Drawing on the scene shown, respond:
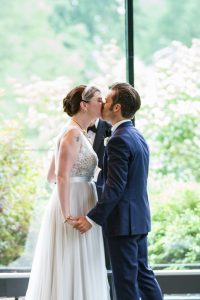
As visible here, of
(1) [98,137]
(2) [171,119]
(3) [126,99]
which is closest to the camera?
(3) [126,99]

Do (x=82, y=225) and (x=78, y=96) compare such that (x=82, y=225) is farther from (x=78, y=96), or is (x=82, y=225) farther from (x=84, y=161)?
(x=78, y=96)

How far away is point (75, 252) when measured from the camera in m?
3.55

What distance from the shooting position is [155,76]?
4.34 meters

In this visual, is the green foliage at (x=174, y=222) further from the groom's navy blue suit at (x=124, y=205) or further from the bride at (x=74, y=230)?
the groom's navy blue suit at (x=124, y=205)

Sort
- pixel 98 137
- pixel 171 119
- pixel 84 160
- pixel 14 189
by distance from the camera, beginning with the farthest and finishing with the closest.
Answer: pixel 171 119
pixel 14 189
pixel 98 137
pixel 84 160

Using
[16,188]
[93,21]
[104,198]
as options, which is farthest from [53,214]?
[93,21]

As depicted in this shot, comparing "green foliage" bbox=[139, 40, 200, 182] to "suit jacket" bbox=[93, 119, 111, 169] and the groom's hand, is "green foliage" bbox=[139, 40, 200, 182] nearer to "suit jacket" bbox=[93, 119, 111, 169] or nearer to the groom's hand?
"suit jacket" bbox=[93, 119, 111, 169]

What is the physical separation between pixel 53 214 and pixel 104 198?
1.52 ft

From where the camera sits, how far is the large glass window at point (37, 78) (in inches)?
168

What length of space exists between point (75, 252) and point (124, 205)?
1.51 feet

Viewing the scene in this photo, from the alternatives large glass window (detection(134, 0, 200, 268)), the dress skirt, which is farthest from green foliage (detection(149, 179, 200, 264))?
the dress skirt

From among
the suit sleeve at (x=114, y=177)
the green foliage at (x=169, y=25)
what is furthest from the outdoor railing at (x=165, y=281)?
the green foliage at (x=169, y=25)

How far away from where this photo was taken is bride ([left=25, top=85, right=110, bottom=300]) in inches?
138

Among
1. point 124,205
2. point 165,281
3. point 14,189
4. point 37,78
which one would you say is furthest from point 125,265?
point 37,78
